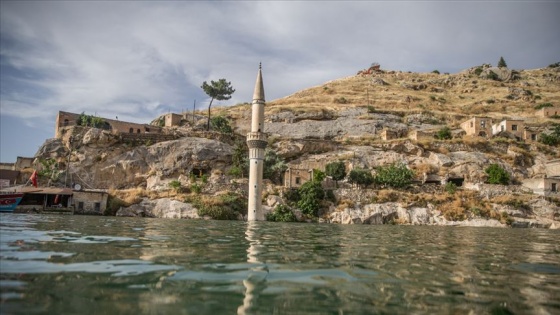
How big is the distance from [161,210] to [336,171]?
21.0 m

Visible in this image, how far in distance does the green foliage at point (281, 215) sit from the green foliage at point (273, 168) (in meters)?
10.2

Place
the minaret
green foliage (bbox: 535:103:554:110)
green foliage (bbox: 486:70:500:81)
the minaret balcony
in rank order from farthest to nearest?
green foliage (bbox: 486:70:500:81) < green foliage (bbox: 535:103:554:110) < the minaret balcony < the minaret

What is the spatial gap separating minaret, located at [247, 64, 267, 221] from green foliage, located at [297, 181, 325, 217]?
15.1 feet

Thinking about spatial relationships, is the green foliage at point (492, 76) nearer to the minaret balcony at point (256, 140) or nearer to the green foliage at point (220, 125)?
the green foliage at point (220, 125)

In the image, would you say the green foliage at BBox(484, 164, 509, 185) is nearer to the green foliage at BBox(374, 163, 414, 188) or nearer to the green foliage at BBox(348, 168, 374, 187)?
the green foliage at BBox(374, 163, 414, 188)

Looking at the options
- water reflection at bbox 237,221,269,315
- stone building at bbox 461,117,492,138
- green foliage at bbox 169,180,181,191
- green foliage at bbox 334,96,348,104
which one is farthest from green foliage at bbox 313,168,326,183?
green foliage at bbox 334,96,348,104

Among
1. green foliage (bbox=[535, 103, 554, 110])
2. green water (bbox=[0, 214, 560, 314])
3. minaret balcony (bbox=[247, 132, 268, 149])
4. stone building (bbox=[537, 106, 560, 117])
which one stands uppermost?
green foliage (bbox=[535, 103, 554, 110])

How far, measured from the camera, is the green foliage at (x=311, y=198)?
124ft

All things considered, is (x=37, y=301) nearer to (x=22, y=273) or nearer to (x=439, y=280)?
(x=22, y=273)

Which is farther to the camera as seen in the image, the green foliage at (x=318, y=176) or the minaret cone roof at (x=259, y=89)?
the green foliage at (x=318, y=176)

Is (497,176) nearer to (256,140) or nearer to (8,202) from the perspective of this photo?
(256,140)

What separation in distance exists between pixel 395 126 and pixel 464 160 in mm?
16420

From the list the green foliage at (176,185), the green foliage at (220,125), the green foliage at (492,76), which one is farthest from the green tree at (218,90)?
the green foliage at (492,76)

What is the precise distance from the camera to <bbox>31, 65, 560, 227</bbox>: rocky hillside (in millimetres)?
38812
